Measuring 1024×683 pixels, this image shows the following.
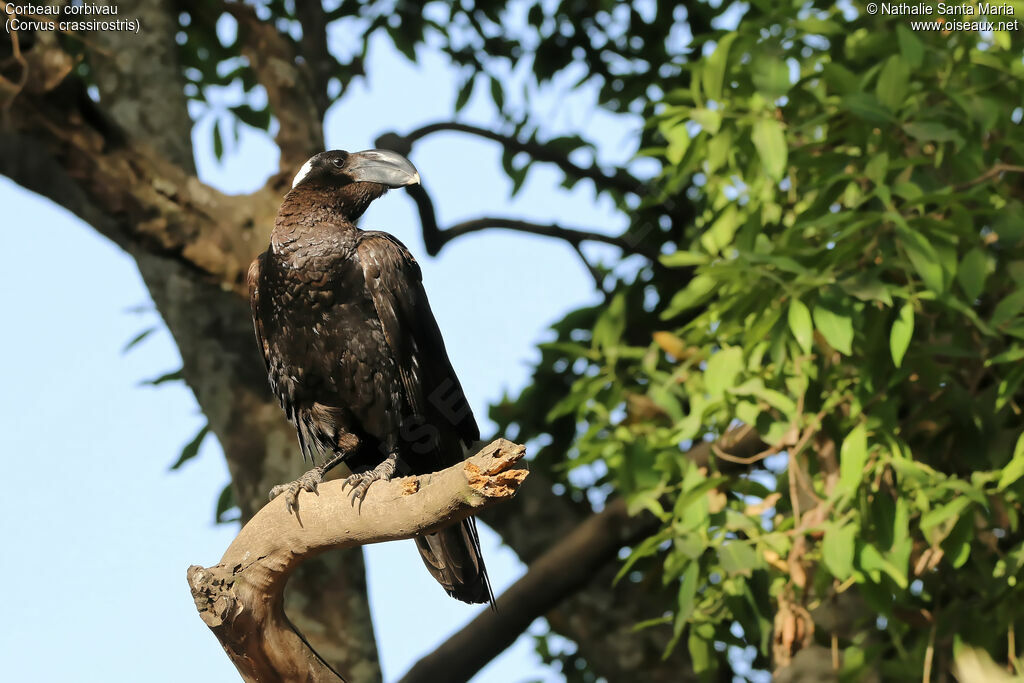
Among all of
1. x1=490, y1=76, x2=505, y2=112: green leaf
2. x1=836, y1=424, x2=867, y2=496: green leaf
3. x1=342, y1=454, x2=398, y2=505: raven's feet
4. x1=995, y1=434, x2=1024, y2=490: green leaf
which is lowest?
x1=995, y1=434, x2=1024, y2=490: green leaf

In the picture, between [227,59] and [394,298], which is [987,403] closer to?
[394,298]

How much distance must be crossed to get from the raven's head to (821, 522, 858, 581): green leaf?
1.56m

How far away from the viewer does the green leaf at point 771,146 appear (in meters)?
3.18

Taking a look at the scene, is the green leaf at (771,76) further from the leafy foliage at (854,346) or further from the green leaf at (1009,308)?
the green leaf at (1009,308)

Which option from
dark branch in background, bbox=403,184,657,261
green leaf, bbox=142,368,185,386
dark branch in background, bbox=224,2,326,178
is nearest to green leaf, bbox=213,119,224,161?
dark branch in background, bbox=224,2,326,178

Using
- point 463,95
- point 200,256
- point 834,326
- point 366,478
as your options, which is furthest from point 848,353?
point 463,95

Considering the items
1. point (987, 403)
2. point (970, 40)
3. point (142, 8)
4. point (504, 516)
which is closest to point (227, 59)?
point (142, 8)

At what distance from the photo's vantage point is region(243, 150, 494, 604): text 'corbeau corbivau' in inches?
112

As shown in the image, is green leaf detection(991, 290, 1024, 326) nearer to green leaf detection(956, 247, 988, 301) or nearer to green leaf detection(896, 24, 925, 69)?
green leaf detection(956, 247, 988, 301)

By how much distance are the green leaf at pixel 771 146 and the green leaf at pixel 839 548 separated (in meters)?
1.06

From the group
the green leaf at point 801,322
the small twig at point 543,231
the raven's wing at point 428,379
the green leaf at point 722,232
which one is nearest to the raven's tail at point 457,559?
the raven's wing at point 428,379

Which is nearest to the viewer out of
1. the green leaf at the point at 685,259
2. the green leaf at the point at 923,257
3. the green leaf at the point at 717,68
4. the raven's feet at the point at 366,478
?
the raven's feet at the point at 366,478

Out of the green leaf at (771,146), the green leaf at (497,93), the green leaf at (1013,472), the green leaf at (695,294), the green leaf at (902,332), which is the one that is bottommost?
the green leaf at (1013,472)

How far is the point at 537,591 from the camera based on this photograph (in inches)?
173
